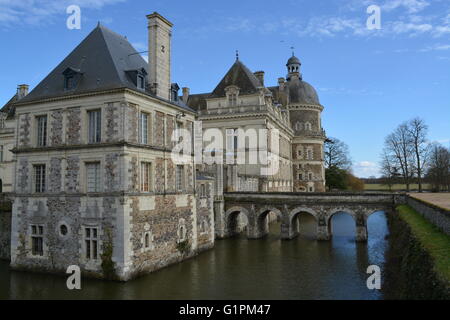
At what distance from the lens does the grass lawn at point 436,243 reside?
24.3 feet

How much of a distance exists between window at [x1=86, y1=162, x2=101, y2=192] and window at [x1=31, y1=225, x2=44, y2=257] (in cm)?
355

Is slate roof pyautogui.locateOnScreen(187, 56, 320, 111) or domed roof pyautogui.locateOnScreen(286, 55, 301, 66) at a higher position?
domed roof pyautogui.locateOnScreen(286, 55, 301, 66)

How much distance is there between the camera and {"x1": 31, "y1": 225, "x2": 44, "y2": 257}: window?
56.9ft

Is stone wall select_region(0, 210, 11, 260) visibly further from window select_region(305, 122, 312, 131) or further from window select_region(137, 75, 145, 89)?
window select_region(305, 122, 312, 131)

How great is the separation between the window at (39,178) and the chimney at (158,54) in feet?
21.6

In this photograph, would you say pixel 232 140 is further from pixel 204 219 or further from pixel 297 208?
pixel 204 219

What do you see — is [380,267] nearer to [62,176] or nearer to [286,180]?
[62,176]

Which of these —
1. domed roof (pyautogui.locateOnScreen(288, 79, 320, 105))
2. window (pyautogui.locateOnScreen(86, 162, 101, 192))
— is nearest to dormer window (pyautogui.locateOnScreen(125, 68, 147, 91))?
window (pyautogui.locateOnScreen(86, 162, 101, 192))

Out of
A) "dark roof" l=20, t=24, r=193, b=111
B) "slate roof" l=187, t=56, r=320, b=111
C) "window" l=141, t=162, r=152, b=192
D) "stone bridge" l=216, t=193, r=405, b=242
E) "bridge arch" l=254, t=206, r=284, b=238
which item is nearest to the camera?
"dark roof" l=20, t=24, r=193, b=111

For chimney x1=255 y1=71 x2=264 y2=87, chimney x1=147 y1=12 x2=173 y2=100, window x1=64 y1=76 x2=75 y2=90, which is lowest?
window x1=64 y1=76 x2=75 y2=90

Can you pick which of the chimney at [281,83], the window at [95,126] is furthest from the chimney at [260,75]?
the window at [95,126]

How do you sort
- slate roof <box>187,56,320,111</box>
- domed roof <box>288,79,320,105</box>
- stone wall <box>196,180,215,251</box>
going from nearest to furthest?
A: stone wall <box>196,180,215,251</box>, slate roof <box>187,56,320,111</box>, domed roof <box>288,79,320,105</box>
